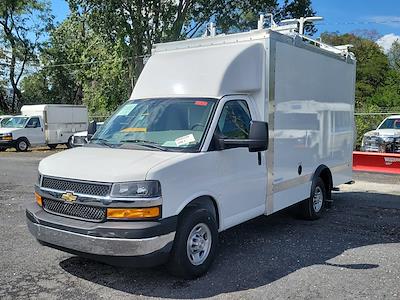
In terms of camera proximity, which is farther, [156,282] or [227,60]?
[227,60]

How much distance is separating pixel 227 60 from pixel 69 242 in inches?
113

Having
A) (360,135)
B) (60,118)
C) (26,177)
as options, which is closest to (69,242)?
(26,177)

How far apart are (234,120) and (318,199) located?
2.90 meters

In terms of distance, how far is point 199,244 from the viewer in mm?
4945

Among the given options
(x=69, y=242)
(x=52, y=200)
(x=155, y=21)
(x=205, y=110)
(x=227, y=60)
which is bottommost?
(x=69, y=242)

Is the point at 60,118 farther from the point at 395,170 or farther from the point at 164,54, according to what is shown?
the point at 164,54

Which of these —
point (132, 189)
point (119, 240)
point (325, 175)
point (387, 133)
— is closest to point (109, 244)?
point (119, 240)

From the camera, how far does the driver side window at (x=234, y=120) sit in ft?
17.5

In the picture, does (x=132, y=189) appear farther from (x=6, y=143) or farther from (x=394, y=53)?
(x=394, y=53)

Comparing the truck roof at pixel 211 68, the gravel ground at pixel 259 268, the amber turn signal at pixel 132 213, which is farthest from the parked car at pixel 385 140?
the amber turn signal at pixel 132 213

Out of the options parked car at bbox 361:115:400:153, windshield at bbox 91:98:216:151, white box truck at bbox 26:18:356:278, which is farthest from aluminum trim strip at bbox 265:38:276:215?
parked car at bbox 361:115:400:153

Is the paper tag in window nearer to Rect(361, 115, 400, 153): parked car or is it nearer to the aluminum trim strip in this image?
the aluminum trim strip

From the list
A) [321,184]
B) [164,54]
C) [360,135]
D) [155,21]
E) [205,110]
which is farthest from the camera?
[155,21]

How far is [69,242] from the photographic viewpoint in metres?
4.48
